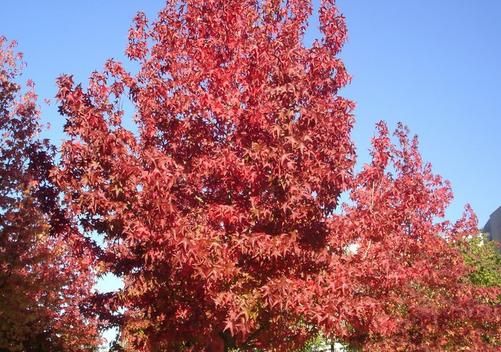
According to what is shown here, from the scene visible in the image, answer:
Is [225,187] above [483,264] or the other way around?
the other way around

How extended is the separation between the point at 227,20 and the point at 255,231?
13.3ft

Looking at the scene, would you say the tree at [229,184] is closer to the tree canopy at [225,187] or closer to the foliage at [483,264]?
the tree canopy at [225,187]

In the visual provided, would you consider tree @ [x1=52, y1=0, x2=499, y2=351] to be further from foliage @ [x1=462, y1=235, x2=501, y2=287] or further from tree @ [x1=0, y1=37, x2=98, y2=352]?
foliage @ [x1=462, y1=235, x2=501, y2=287]

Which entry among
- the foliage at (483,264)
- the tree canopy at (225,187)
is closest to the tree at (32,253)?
the tree canopy at (225,187)

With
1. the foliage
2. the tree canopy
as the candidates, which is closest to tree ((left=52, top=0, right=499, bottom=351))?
the tree canopy

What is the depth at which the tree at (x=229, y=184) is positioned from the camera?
707 cm

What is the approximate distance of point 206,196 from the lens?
823cm

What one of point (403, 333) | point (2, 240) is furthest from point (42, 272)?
point (403, 333)

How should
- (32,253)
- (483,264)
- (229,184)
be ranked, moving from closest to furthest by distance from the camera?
(229,184)
(32,253)
(483,264)

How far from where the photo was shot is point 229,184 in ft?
26.1

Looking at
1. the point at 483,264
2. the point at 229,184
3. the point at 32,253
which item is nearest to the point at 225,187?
the point at 229,184

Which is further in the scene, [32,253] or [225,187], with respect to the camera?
[32,253]

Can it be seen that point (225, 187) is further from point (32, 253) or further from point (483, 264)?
point (483, 264)

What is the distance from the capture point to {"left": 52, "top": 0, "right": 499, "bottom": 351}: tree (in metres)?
7.07
